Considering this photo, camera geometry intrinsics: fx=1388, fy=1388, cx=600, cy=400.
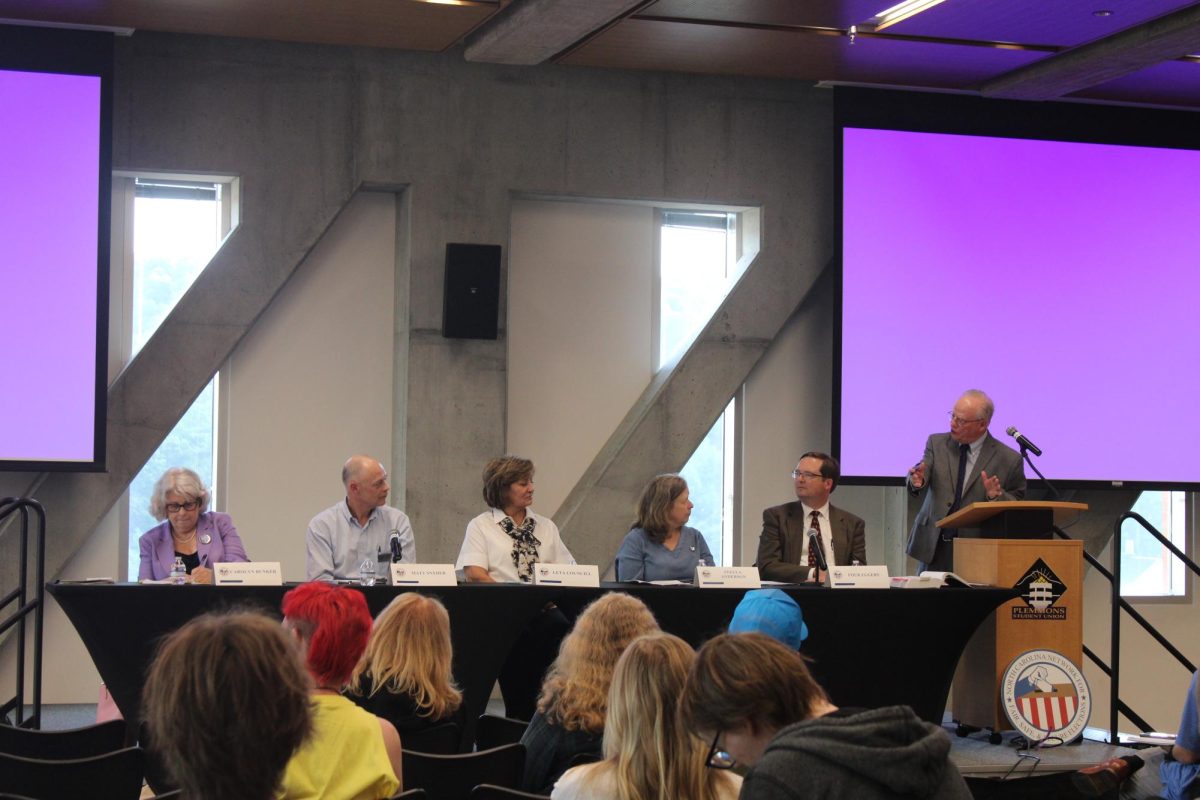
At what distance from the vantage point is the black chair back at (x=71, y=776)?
3322 mm

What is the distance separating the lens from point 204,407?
26.1 feet

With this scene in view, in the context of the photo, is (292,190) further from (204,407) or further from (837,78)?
(837,78)

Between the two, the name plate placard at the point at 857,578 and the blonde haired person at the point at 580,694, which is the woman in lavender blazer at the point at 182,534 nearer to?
the name plate placard at the point at 857,578

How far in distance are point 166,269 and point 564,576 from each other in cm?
353

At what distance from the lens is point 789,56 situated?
7.80 meters

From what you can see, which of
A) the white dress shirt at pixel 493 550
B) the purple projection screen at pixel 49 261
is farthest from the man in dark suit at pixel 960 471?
the purple projection screen at pixel 49 261

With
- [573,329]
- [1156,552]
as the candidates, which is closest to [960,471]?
[573,329]

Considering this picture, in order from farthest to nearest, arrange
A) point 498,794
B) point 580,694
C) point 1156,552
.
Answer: point 1156,552
point 580,694
point 498,794

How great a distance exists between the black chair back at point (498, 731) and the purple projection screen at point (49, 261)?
396 centimetres

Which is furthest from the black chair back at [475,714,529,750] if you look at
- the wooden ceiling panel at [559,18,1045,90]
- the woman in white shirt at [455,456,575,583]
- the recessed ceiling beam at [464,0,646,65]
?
the wooden ceiling panel at [559,18,1045,90]

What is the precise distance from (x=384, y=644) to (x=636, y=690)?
132cm

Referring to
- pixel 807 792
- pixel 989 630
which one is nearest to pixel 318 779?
pixel 807 792

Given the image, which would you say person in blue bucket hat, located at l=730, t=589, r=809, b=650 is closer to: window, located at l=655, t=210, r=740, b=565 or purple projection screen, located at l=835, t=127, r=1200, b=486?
purple projection screen, located at l=835, t=127, r=1200, b=486

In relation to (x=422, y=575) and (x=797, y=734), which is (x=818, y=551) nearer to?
(x=422, y=575)
